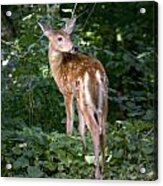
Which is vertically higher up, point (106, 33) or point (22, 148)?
point (106, 33)

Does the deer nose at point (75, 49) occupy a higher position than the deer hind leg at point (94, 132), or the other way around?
the deer nose at point (75, 49)

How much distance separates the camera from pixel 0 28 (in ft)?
6.40

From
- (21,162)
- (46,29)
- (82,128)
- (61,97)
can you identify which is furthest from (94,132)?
(46,29)

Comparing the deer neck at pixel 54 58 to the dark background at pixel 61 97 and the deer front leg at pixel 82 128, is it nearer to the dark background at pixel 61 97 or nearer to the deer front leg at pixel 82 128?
the dark background at pixel 61 97

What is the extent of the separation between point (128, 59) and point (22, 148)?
46cm

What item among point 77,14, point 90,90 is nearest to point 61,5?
point 77,14

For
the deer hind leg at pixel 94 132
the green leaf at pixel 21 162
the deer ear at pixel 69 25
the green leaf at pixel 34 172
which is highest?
the deer ear at pixel 69 25

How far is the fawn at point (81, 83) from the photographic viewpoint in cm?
186

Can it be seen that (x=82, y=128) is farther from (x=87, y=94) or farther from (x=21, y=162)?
(x=21, y=162)

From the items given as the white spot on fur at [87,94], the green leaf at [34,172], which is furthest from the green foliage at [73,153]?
the white spot on fur at [87,94]

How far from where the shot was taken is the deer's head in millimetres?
1883

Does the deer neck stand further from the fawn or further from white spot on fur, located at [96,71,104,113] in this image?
white spot on fur, located at [96,71,104,113]

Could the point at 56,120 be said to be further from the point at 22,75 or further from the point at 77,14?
the point at 77,14

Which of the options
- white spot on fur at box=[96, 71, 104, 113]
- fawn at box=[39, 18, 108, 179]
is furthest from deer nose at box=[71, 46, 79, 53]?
white spot on fur at box=[96, 71, 104, 113]
